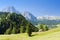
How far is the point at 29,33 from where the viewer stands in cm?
8356

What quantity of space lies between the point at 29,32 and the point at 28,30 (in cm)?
136

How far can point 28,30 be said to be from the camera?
84.4m

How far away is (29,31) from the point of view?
276 ft

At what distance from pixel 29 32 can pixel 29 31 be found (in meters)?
0.79

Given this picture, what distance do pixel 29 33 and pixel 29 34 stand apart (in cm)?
67

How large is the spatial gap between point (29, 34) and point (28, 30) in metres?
2.19

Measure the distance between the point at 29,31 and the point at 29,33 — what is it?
121cm

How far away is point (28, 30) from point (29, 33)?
5.92 feet

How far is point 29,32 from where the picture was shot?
274 ft

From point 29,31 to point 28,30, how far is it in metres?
0.75
